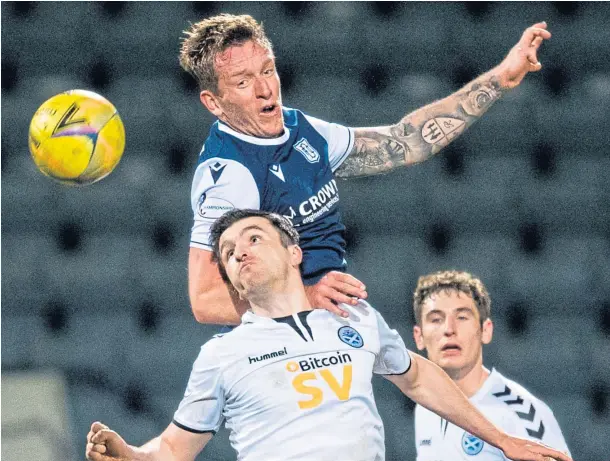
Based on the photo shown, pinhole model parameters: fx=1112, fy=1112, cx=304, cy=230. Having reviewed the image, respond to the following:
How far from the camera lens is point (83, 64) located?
26.4 ft

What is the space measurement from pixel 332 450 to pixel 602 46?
5588mm

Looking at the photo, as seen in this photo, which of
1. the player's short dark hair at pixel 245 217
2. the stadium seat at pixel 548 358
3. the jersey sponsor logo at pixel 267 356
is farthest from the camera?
the stadium seat at pixel 548 358

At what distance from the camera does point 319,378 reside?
3.61m

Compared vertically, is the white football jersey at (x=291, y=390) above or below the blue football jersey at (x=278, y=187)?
below

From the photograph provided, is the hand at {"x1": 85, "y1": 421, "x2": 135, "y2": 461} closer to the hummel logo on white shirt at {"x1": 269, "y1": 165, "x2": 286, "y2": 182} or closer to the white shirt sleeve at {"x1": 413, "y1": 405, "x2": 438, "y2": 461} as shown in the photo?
the hummel logo on white shirt at {"x1": 269, "y1": 165, "x2": 286, "y2": 182}

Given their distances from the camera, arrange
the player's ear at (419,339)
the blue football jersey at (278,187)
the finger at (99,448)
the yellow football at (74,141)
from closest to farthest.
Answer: the finger at (99,448) < the blue football jersey at (278,187) < the yellow football at (74,141) < the player's ear at (419,339)

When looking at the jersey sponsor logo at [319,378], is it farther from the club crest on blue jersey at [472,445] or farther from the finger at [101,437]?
the club crest on blue jersey at [472,445]

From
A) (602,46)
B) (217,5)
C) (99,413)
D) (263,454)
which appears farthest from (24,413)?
(602,46)

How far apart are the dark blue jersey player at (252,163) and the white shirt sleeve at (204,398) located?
1.14ft

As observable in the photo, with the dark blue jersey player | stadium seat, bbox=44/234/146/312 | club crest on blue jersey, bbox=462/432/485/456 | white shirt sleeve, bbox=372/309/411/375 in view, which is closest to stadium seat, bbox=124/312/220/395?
stadium seat, bbox=44/234/146/312

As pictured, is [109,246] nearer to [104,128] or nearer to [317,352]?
[104,128]

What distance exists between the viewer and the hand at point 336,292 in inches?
147

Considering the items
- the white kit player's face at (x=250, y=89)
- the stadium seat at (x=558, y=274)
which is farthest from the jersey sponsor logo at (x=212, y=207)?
the stadium seat at (x=558, y=274)

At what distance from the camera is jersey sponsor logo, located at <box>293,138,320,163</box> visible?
164 inches
